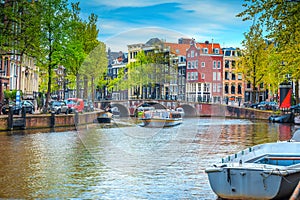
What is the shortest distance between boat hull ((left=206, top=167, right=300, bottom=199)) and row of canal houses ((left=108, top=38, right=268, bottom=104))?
53011 millimetres

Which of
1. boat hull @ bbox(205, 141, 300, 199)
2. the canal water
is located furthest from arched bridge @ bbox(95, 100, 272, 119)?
boat hull @ bbox(205, 141, 300, 199)

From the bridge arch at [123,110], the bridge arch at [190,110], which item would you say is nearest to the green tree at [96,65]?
the bridge arch at [123,110]

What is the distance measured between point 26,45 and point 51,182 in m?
26.4

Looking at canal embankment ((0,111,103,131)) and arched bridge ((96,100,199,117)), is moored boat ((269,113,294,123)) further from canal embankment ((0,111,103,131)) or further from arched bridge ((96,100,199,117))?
arched bridge ((96,100,199,117))

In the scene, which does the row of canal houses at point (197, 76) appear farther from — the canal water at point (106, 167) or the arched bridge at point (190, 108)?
the canal water at point (106, 167)

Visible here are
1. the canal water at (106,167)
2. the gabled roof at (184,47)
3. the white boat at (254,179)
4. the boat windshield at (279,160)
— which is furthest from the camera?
the gabled roof at (184,47)

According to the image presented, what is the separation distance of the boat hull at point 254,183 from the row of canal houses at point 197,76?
5301 cm

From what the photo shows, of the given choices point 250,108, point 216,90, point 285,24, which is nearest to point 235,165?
point 285,24

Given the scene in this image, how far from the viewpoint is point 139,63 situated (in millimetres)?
81875

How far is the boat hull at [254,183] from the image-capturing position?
1435cm

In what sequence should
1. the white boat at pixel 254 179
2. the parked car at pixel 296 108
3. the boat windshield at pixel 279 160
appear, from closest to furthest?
1. the white boat at pixel 254 179
2. the boat windshield at pixel 279 160
3. the parked car at pixel 296 108

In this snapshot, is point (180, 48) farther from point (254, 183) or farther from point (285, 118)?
point (254, 183)

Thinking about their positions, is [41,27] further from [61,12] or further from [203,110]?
[203,110]

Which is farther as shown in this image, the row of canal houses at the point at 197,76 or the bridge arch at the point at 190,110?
the bridge arch at the point at 190,110
